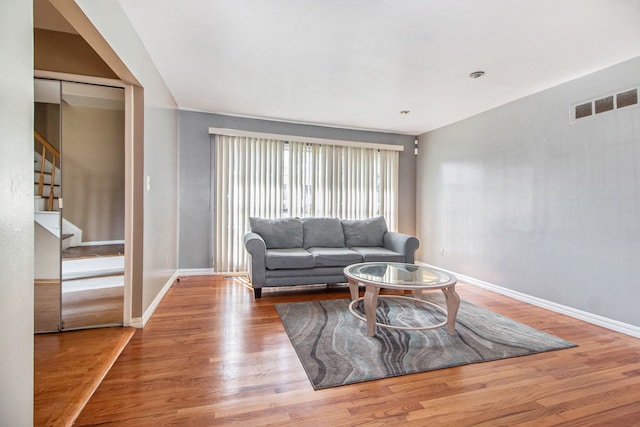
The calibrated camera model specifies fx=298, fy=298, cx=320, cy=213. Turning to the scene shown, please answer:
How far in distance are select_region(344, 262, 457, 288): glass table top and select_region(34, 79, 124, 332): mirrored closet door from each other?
212 cm

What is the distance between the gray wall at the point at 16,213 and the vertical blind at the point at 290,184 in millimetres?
3401

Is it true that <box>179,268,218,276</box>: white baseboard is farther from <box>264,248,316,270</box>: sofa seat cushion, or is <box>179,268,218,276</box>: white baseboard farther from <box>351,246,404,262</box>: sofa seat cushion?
<box>351,246,404,262</box>: sofa seat cushion

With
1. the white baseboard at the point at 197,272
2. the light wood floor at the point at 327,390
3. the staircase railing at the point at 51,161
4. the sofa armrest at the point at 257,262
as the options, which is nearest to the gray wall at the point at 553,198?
the light wood floor at the point at 327,390

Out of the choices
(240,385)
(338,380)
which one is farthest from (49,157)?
(338,380)

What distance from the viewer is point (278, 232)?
13.3 ft

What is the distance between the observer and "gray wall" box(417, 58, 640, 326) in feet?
8.82

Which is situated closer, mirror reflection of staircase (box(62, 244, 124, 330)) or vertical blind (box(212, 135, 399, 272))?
mirror reflection of staircase (box(62, 244, 124, 330))

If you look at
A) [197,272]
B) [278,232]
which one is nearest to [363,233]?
[278,232]

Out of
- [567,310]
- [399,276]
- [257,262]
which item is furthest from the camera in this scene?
[257,262]

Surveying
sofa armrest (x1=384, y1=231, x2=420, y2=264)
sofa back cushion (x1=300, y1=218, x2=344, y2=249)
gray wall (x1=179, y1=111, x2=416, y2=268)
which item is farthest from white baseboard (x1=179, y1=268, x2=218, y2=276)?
sofa armrest (x1=384, y1=231, x2=420, y2=264)

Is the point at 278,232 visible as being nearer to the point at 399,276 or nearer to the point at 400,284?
the point at 399,276

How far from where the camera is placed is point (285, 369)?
1.97 meters

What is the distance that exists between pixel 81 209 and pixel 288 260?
6.51 ft

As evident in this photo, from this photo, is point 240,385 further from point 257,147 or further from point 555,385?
point 257,147
